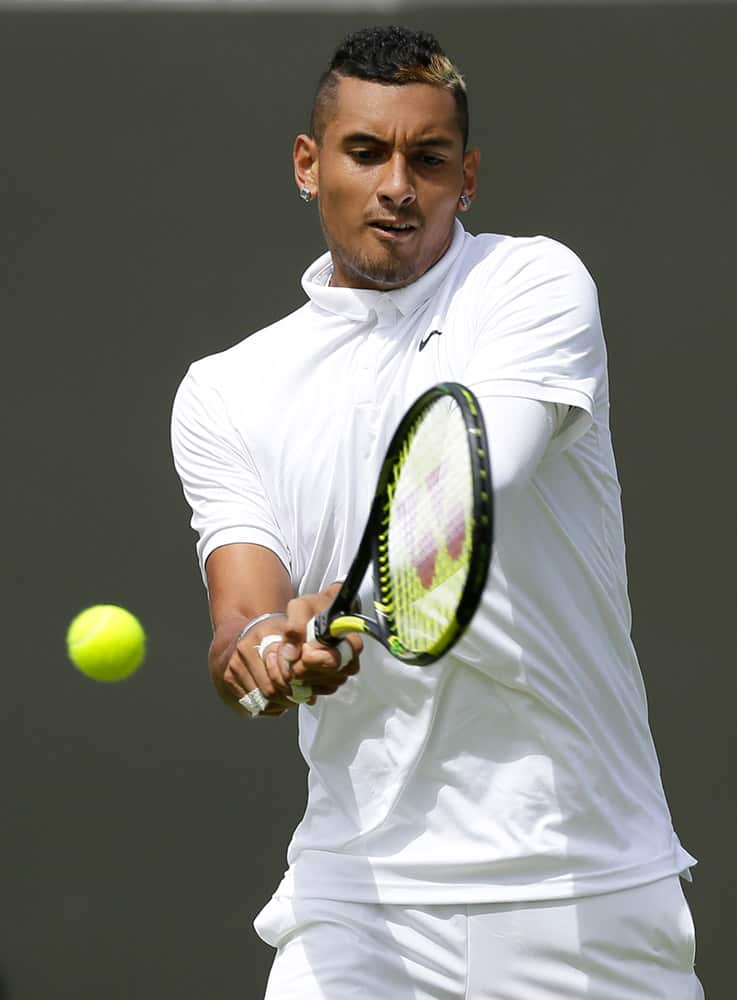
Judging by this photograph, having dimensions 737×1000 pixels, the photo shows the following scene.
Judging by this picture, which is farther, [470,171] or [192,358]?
[192,358]

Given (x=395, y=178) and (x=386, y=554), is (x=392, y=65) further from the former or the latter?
(x=386, y=554)

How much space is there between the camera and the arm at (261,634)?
228cm

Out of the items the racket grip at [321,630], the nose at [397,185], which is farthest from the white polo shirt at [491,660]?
the racket grip at [321,630]

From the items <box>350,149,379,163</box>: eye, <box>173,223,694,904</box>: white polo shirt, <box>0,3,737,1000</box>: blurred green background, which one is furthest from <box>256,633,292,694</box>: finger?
<box>0,3,737,1000</box>: blurred green background

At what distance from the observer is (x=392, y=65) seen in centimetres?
286

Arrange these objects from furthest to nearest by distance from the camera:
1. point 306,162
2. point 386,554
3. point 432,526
→ point 306,162 → point 386,554 → point 432,526

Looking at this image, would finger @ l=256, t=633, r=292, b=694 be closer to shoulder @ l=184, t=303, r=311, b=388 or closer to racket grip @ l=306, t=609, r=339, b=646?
racket grip @ l=306, t=609, r=339, b=646

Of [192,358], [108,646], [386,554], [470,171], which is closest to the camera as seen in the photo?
[386,554]

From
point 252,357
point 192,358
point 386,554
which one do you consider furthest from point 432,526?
point 192,358

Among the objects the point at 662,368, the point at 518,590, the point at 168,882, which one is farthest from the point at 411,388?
the point at 168,882

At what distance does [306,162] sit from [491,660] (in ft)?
3.42

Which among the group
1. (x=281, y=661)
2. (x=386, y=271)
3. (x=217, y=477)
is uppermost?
(x=386, y=271)

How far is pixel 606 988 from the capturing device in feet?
8.51

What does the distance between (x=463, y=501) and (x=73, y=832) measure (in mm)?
2641
